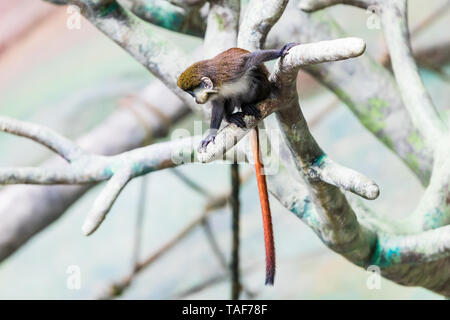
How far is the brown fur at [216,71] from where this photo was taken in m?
1.17

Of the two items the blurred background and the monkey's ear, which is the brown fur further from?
the blurred background

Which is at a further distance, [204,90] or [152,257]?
[152,257]

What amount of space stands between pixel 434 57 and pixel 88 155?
2338 mm

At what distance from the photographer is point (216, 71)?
118 centimetres

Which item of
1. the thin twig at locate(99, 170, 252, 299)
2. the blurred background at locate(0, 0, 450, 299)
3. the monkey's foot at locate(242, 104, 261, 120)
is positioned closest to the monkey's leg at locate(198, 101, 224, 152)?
the monkey's foot at locate(242, 104, 261, 120)

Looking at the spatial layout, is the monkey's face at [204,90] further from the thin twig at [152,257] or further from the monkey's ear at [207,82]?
the thin twig at [152,257]

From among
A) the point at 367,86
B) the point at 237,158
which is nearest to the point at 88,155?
the point at 237,158

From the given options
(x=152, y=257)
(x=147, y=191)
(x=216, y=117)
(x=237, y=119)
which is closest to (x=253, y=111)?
(x=237, y=119)

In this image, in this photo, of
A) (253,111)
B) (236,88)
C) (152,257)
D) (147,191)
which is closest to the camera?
(253,111)

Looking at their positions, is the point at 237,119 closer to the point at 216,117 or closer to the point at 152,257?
the point at 216,117

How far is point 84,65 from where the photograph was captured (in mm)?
3338

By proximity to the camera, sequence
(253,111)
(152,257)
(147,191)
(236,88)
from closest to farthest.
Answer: (253,111)
(236,88)
(152,257)
(147,191)

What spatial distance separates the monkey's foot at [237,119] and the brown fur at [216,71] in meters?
0.07

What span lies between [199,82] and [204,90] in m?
0.02
